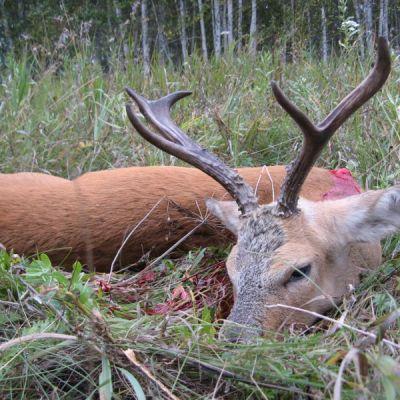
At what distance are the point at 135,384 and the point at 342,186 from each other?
7.73ft

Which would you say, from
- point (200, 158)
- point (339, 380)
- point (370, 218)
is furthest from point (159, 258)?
point (339, 380)

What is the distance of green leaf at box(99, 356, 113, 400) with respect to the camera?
197 cm

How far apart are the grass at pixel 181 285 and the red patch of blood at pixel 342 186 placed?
20cm

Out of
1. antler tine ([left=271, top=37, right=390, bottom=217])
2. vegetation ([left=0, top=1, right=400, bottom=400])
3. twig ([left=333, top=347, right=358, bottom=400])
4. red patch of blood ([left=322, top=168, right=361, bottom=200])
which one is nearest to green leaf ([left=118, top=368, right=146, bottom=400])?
vegetation ([left=0, top=1, right=400, bottom=400])

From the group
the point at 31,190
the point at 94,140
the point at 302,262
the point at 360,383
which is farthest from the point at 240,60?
the point at 360,383

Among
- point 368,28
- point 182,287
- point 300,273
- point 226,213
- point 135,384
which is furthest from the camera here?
point 368,28

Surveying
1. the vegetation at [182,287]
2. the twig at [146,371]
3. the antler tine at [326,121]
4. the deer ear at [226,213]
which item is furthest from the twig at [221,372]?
the deer ear at [226,213]

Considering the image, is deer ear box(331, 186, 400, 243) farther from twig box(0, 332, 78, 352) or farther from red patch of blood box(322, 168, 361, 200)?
twig box(0, 332, 78, 352)

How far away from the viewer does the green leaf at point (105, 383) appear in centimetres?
197

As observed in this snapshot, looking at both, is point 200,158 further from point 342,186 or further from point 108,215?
point 342,186

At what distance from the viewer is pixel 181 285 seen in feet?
10.7

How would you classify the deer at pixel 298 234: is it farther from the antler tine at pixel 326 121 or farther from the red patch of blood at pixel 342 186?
the red patch of blood at pixel 342 186

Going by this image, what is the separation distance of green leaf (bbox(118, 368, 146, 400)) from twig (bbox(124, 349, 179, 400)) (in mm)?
35

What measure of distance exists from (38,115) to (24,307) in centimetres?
341
